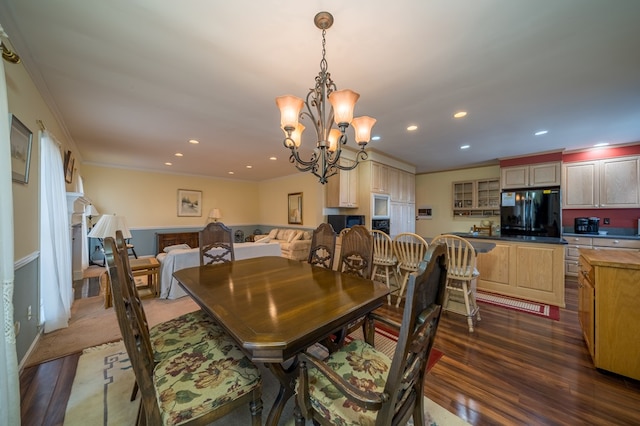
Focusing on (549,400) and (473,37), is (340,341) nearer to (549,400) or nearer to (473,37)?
(549,400)

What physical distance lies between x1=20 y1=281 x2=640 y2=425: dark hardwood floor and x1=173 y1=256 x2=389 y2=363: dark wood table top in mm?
1002

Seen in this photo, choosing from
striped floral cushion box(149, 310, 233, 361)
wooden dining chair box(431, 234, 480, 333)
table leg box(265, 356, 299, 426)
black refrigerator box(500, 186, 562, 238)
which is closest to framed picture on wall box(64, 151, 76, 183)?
striped floral cushion box(149, 310, 233, 361)

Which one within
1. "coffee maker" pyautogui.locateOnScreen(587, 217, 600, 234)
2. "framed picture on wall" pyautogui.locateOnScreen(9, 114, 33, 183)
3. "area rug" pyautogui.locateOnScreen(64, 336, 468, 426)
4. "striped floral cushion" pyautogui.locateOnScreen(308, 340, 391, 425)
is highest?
"framed picture on wall" pyautogui.locateOnScreen(9, 114, 33, 183)

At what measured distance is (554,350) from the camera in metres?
2.14

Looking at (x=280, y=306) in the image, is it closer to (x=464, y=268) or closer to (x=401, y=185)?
(x=464, y=268)

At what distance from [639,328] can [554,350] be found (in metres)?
0.65

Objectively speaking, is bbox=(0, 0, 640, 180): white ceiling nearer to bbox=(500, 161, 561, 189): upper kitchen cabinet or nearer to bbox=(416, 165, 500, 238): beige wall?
bbox=(500, 161, 561, 189): upper kitchen cabinet

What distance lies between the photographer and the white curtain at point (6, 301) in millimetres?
1184

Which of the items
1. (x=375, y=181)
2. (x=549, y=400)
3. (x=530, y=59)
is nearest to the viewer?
(x=549, y=400)

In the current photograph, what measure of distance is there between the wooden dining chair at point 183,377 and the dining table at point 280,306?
139 millimetres

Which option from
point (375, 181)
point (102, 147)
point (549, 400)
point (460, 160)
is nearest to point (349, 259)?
point (549, 400)

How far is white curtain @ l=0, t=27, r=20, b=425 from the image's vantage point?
1184 millimetres

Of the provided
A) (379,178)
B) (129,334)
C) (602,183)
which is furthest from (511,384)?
(602,183)

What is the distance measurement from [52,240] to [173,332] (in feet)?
6.91
